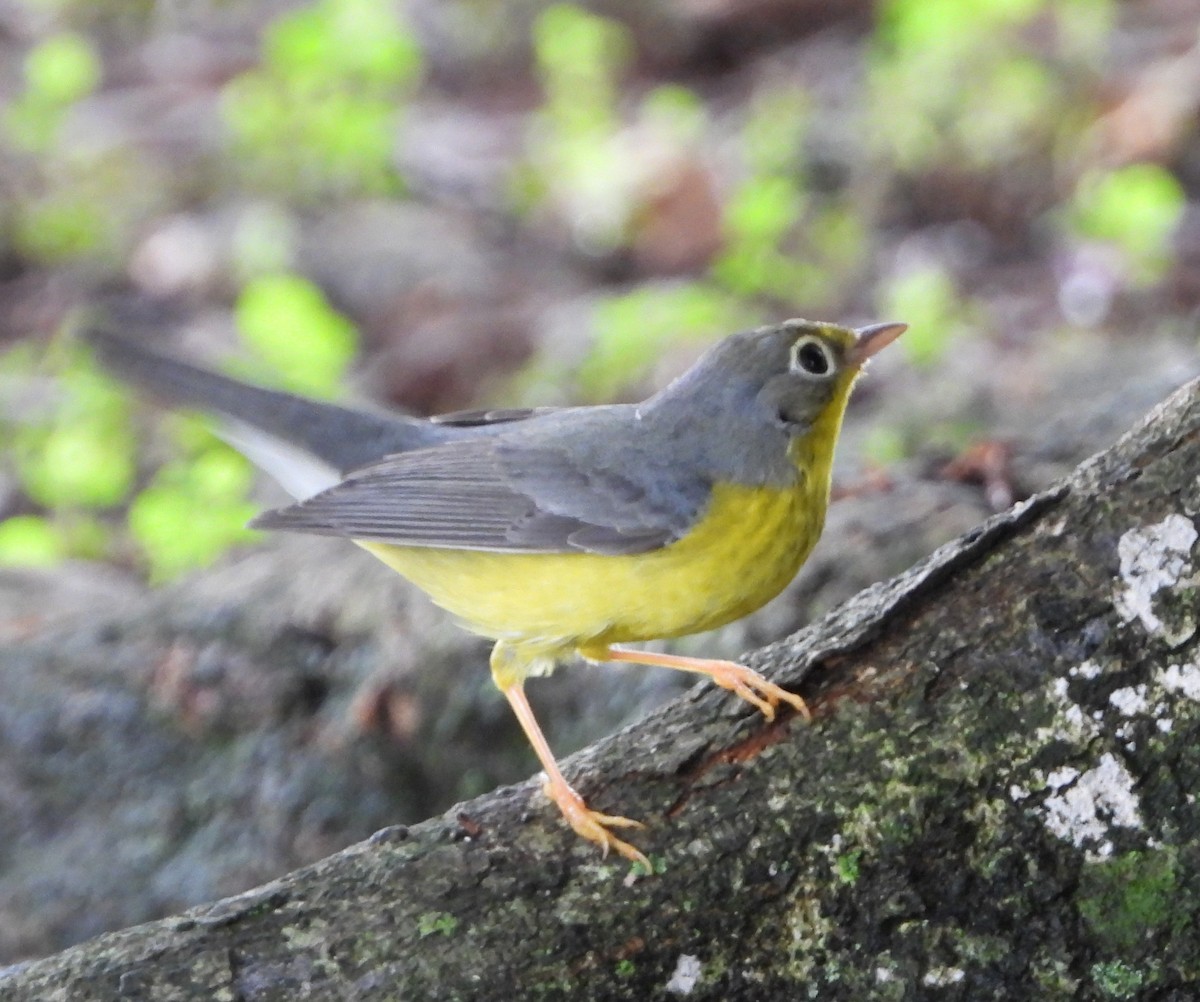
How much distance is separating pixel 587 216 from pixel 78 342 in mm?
5066

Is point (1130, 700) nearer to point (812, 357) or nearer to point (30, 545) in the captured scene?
point (812, 357)

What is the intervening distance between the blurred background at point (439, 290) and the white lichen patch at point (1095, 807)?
181cm

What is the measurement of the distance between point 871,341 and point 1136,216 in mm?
4063

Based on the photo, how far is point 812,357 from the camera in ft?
11.0

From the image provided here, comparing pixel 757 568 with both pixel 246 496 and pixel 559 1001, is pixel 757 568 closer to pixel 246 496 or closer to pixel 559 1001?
pixel 559 1001

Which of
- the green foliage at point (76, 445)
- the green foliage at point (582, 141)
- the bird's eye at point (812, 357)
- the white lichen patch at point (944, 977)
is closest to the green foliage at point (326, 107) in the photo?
the green foliage at point (582, 141)

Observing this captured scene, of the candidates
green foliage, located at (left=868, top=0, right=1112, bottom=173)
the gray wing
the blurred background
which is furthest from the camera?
green foliage, located at (left=868, top=0, right=1112, bottom=173)

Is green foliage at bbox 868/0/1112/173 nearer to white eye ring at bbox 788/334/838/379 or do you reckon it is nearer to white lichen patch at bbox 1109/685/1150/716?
white eye ring at bbox 788/334/838/379

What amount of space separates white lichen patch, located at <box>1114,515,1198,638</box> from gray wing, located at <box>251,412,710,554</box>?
107 cm

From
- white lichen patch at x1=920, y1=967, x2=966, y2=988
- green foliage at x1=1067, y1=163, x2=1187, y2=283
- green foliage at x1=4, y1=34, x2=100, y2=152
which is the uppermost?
white lichen patch at x1=920, y1=967, x2=966, y2=988

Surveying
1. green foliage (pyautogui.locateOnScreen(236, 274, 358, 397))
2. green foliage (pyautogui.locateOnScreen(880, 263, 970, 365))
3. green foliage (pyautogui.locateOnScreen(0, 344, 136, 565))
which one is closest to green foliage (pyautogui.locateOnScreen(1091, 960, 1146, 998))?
green foliage (pyautogui.locateOnScreen(880, 263, 970, 365))

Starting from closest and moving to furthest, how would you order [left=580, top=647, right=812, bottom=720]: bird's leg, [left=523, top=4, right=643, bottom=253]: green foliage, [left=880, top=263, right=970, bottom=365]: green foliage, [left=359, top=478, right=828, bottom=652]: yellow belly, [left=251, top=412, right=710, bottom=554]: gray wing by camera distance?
[left=580, top=647, right=812, bottom=720]: bird's leg
[left=359, top=478, right=828, bottom=652]: yellow belly
[left=251, top=412, right=710, bottom=554]: gray wing
[left=880, top=263, right=970, bottom=365]: green foliage
[left=523, top=4, right=643, bottom=253]: green foliage

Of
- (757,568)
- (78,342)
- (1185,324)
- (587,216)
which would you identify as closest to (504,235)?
(587,216)

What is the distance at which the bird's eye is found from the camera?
335 cm
